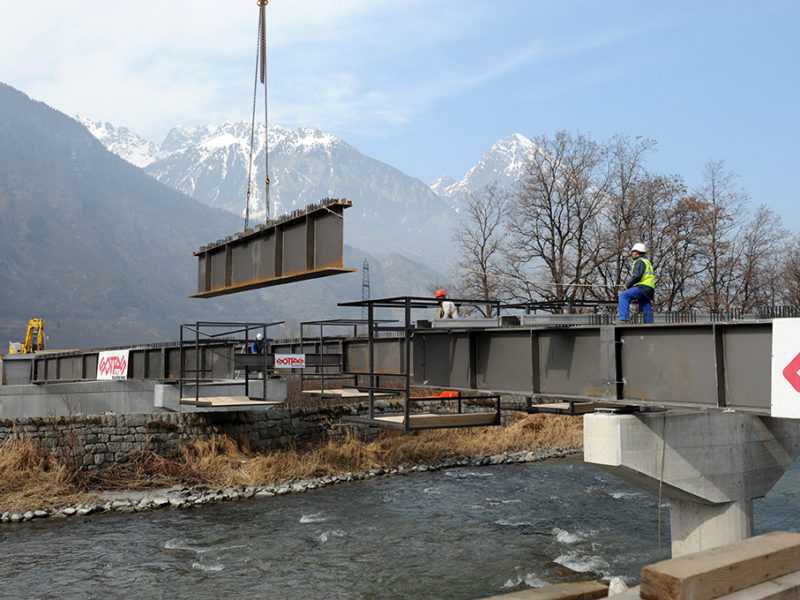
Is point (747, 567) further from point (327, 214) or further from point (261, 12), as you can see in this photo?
point (261, 12)

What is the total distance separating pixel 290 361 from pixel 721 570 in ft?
50.5

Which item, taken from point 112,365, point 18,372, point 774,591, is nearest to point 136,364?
point 112,365

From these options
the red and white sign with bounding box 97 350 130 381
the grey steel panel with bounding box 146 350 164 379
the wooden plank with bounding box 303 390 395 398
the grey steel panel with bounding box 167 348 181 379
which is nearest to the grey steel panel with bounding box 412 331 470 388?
the wooden plank with bounding box 303 390 395 398

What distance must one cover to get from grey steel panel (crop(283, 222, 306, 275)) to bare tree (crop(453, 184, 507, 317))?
2665cm

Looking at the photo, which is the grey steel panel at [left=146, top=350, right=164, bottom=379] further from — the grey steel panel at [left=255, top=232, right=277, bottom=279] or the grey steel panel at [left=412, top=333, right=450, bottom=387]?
the grey steel panel at [left=412, top=333, right=450, bottom=387]

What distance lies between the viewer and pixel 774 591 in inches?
310

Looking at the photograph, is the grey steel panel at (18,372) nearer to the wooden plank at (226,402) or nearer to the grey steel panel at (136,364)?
the grey steel panel at (136,364)

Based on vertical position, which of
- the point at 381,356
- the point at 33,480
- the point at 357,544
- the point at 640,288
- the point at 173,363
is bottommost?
the point at 357,544

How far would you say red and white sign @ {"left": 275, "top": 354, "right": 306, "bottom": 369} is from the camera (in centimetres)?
2133

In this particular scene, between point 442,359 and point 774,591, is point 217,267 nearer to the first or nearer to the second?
point 442,359

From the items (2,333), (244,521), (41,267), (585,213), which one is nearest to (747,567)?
(244,521)

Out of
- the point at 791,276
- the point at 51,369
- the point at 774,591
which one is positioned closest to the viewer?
the point at 774,591

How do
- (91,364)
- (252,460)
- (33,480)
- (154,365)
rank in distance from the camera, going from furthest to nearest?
(91,364) → (154,365) → (252,460) → (33,480)

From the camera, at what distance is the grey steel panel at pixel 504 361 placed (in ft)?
43.6
